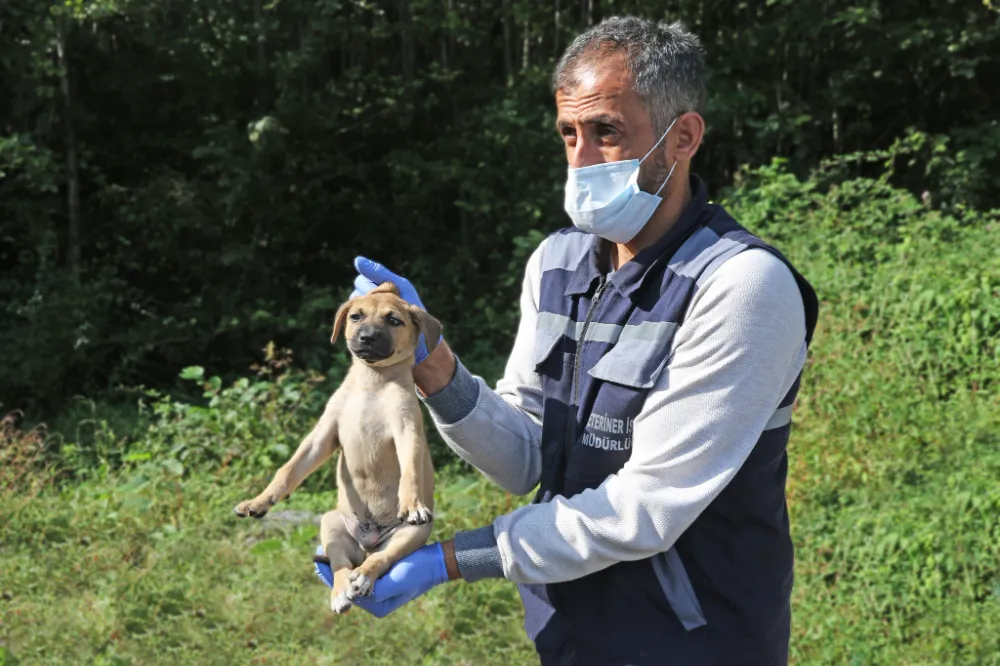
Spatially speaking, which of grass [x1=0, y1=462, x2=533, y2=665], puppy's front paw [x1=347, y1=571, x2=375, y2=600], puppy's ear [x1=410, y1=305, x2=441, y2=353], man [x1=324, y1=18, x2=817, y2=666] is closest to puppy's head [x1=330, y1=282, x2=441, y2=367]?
puppy's ear [x1=410, y1=305, x2=441, y2=353]

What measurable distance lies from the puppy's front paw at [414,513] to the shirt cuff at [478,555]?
0.10 m

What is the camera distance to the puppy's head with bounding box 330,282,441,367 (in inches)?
109

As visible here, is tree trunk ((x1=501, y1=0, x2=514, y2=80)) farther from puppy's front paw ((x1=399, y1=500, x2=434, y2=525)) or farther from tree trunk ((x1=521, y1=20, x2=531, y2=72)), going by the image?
puppy's front paw ((x1=399, y1=500, x2=434, y2=525))

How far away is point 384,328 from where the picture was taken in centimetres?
278

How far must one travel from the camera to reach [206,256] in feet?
34.9

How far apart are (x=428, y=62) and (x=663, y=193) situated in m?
9.77

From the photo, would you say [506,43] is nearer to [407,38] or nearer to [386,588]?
[407,38]

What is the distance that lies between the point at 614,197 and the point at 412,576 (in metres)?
1.10

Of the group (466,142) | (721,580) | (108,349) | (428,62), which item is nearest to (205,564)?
(108,349)

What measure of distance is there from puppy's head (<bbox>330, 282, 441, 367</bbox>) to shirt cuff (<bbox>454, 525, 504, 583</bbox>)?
54 centimetres

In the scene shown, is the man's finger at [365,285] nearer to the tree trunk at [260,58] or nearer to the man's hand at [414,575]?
the man's hand at [414,575]

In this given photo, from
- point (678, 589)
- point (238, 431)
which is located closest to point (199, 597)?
point (238, 431)

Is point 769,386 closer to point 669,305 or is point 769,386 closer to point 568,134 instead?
point 669,305

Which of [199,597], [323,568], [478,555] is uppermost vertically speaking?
[478,555]
